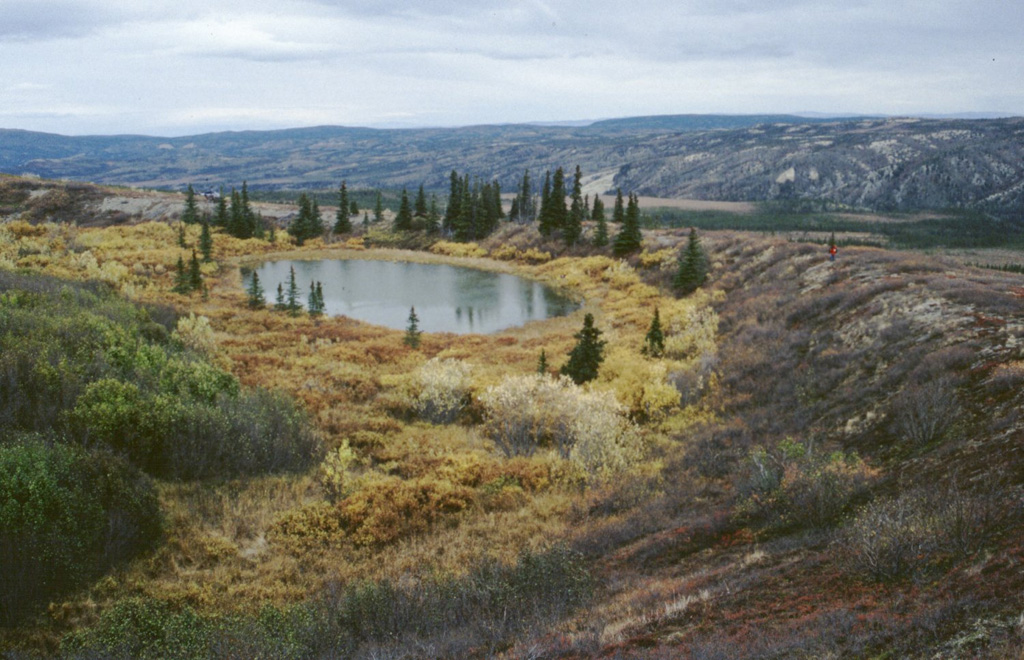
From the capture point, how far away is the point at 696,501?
12859mm

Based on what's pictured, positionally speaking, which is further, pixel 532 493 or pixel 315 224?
pixel 315 224

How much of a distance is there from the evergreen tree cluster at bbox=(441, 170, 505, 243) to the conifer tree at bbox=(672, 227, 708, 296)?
3665 cm

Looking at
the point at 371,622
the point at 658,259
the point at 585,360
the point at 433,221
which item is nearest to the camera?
the point at 371,622

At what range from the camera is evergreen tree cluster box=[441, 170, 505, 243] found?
247ft

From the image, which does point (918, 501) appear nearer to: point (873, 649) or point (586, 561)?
point (873, 649)

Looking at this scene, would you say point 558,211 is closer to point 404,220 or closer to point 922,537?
point 404,220

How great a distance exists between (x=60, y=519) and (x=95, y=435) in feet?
11.1

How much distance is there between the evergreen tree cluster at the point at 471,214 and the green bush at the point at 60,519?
66221mm

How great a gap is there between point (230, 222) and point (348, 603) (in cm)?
7372

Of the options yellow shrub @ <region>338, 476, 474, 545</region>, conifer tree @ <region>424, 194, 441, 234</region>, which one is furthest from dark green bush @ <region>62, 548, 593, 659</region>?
conifer tree @ <region>424, 194, 441, 234</region>

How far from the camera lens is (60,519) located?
9211 millimetres

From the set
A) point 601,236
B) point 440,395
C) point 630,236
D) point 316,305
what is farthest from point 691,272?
point 440,395

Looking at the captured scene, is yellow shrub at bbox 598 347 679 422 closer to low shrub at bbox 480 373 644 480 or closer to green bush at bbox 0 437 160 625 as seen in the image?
low shrub at bbox 480 373 644 480

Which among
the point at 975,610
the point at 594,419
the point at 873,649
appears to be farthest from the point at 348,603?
the point at 594,419
